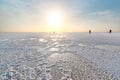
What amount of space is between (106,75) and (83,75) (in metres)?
0.88

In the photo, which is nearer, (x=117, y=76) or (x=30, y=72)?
(x=117, y=76)

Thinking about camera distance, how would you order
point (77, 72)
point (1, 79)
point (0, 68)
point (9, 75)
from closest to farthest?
1. point (1, 79)
2. point (9, 75)
3. point (77, 72)
4. point (0, 68)

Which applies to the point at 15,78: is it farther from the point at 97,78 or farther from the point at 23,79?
the point at 97,78

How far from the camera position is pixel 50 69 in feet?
14.8

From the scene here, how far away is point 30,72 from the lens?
4156mm

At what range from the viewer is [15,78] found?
3.63 meters

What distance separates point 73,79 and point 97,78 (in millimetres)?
858

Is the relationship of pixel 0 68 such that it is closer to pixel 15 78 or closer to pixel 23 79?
pixel 15 78

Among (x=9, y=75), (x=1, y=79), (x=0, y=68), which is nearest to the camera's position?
(x=1, y=79)

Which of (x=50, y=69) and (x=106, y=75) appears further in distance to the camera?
(x=50, y=69)

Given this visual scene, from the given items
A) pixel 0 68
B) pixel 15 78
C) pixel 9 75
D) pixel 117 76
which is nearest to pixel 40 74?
pixel 15 78

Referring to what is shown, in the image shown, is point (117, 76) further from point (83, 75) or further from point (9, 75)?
point (9, 75)

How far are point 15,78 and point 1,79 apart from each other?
0.45m

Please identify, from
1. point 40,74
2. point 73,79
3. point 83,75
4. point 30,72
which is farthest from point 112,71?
point 30,72
